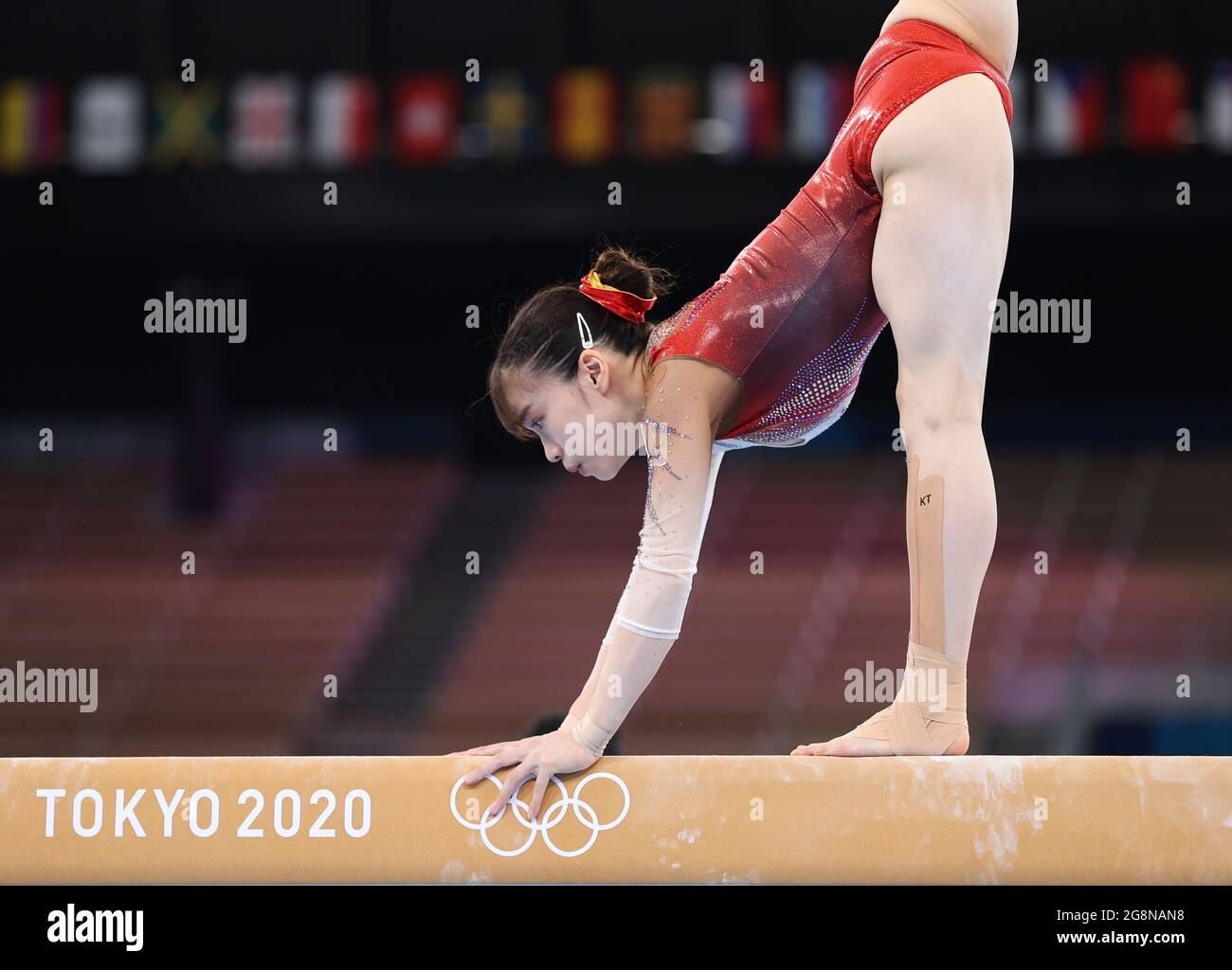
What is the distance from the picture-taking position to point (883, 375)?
33.9 ft

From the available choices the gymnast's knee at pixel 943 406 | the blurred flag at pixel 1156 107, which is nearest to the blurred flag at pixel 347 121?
the blurred flag at pixel 1156 107

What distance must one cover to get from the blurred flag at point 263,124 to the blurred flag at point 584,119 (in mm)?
1610

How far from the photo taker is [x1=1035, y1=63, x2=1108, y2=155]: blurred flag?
27.3 ft

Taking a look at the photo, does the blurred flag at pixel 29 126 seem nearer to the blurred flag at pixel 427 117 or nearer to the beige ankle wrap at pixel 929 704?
the blurred flag at pixel 427 117

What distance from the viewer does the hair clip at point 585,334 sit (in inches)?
104

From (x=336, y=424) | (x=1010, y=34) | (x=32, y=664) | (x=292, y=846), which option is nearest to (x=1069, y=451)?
(x=336, y=424)

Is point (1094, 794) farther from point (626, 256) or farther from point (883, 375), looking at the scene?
point (883, 375)

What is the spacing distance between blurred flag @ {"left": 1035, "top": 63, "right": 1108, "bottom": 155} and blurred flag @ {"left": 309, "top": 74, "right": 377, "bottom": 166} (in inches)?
154

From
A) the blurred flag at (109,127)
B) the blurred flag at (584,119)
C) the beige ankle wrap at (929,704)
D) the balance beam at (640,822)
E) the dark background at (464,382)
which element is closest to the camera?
the balance beam at (640,822)

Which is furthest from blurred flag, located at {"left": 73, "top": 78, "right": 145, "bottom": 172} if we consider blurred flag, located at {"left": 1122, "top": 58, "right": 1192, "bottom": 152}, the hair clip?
the hair clip

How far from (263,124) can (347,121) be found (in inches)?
20.0

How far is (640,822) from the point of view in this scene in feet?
7.91

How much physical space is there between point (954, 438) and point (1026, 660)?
640 cm

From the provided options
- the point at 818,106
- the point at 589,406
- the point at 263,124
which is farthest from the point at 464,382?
the point at 589,406
